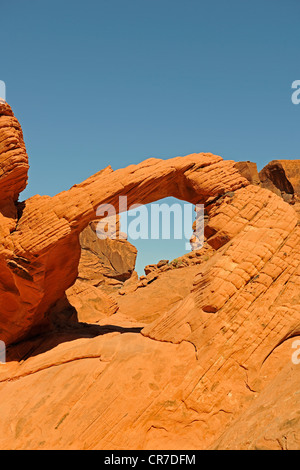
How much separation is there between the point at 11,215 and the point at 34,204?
2.18 feet

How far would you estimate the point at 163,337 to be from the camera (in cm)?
852

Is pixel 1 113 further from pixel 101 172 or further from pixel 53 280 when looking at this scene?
pixel 53 280

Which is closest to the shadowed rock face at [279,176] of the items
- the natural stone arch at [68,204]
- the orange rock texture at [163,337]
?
the natural stone arch at [68,204]

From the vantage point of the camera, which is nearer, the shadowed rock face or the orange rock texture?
the orange rock texture

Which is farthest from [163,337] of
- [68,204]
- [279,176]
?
[279,176]

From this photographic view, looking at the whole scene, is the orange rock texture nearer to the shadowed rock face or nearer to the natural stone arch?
the natural stone arch

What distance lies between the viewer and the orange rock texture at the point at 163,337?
6.86 metres

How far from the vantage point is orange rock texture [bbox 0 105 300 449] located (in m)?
6.86

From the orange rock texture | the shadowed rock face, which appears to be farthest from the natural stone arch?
the shadowed rock face

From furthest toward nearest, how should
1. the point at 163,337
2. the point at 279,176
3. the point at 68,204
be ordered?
the point at 279,176
the point at 68,204
the point at 163,337

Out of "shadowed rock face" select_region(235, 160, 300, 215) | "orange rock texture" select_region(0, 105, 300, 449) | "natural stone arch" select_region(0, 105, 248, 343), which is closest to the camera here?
"orange rock texture" select_region(0, 105, 300, 449)

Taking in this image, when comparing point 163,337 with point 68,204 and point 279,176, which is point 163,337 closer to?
point 68,204

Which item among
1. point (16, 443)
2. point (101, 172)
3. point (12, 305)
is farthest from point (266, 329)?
point (12, 305)

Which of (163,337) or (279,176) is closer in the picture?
(163,337)
